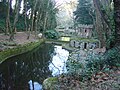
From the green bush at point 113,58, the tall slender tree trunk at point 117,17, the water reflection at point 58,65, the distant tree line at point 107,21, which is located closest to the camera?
the green bush at point 113,58

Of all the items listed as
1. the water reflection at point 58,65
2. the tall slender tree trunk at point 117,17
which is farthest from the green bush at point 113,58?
the water reflection at point 58,65

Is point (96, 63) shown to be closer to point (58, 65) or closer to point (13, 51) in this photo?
point (58, 65)

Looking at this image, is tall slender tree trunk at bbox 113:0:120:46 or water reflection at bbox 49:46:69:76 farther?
water reflection at bbox 49:46:69:76

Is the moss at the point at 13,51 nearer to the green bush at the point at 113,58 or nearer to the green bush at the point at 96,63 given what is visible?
the green bush at the point at 96,63

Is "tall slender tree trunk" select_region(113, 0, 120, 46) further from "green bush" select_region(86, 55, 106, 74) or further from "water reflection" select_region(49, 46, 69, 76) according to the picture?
"water reflection" select_region(49, 46, 69, 76)

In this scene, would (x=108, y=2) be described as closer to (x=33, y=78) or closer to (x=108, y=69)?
(x=33, y=78)

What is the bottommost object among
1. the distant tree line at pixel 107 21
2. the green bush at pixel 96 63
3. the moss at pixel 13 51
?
the moss at pixel 13 51

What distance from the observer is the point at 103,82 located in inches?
303

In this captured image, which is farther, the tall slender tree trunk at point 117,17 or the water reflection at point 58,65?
the water reflection at point 58,65

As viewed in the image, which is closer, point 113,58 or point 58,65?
point 113,58

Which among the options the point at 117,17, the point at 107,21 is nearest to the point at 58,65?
the point at 107,21

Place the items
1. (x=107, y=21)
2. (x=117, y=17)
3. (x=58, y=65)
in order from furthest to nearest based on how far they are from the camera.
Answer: (x=58, y=65)
(x=107, y=21)
(x=117, y=17)

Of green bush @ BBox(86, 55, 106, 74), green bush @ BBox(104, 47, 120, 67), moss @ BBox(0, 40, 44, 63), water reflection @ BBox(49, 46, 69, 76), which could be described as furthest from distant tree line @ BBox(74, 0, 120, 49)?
moss @ BBox(0, 40, 44, 63)

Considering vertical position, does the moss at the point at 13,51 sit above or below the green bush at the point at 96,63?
below
